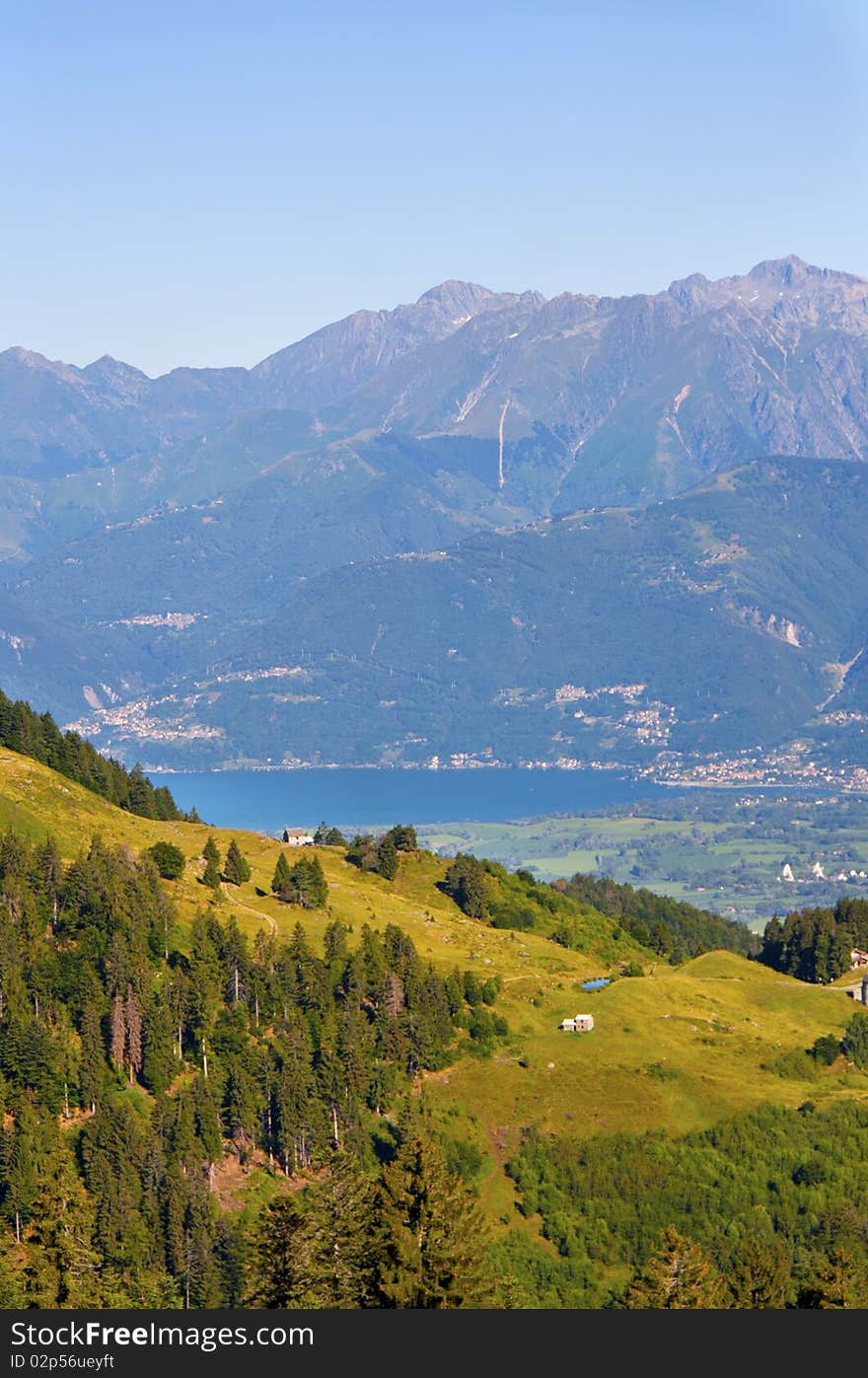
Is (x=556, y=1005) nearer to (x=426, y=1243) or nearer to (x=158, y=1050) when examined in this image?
(x=158, y=1050)

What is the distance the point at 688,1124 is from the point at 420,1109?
1773 cm

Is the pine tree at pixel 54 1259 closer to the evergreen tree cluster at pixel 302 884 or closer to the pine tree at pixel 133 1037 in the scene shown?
the pine tree at pixel 133 1037

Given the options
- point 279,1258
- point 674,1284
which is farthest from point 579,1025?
Answer: point 279,1258

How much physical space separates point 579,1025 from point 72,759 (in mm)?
60644

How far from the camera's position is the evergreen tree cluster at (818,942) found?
16738cm

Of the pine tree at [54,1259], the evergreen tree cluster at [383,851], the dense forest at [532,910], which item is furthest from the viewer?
the evergreen tree cluster at [383,851]

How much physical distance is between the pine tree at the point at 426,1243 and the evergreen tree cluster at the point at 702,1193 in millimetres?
41009

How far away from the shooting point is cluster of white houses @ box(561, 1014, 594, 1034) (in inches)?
5167

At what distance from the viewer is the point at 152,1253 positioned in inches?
3964

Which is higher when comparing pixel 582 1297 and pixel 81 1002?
pixel 81 1002

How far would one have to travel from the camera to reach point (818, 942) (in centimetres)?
17012

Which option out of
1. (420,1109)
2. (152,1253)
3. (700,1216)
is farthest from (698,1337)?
(420,1109)

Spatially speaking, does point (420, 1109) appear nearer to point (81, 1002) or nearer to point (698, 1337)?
point (81, 1002)

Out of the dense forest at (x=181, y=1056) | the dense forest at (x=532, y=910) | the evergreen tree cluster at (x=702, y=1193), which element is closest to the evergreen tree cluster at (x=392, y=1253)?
the dense forest at (x=181, y=1056)
